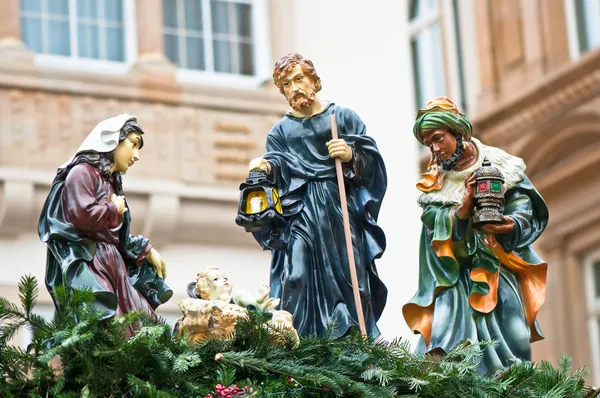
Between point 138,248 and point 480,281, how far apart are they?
2.02 meters

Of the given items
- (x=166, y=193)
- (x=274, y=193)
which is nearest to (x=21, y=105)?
(x=166, y=193)

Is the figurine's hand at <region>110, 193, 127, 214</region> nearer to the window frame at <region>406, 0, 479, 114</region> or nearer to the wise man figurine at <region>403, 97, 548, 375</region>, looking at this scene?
the wise man figurine at <region>403, 97, 548, 375</region>

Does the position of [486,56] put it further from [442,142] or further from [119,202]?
[119,202]

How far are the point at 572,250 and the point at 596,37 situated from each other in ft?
8.12

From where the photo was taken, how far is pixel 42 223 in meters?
13.3

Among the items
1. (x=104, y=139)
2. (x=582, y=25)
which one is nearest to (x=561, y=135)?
(x=582, y=25)

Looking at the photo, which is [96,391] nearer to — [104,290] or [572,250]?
[104,290]

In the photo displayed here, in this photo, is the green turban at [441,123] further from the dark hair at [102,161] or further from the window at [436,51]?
the window at [436,51]

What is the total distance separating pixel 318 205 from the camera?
555 inches

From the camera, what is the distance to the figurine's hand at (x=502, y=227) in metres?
14.1

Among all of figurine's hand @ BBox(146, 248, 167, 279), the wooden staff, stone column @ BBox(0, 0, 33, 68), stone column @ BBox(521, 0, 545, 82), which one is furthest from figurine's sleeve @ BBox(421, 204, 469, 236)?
stone column @ BBox(521, 0, 545, 82)

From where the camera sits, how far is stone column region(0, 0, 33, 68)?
23.6 metres

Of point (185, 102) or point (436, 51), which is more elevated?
point (436, 51)

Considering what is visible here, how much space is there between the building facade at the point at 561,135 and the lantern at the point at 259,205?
12613mm
